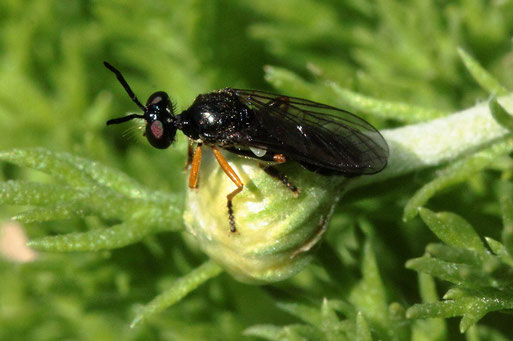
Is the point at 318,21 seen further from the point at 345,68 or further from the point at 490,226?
the point at 490,226

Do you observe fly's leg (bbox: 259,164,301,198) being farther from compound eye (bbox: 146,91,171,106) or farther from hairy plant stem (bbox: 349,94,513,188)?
compound eye (bbox: 146,91,171,106)

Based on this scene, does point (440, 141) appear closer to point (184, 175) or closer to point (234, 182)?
point (234, 182)

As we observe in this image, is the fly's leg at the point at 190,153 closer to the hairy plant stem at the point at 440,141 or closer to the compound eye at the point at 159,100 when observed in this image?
the compound eye at the point at 159,100

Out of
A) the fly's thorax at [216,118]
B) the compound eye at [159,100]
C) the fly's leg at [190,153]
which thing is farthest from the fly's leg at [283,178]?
the compound eye at [159,100]

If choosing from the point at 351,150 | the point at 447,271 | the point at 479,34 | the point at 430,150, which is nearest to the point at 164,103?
the point at 351,150

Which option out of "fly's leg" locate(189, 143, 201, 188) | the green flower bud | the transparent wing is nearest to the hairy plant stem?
the transparent wing

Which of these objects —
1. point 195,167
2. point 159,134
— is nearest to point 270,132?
point 195,167

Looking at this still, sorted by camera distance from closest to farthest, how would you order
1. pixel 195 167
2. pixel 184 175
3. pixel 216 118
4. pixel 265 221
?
pixel 265 221
pixel 195 167
pixel 216 118
pixel 184 175
